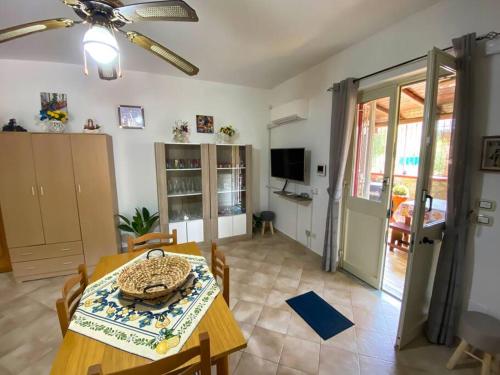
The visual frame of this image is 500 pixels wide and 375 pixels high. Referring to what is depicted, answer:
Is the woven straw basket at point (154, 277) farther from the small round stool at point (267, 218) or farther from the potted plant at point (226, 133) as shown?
the small round stool at point (267, 218)

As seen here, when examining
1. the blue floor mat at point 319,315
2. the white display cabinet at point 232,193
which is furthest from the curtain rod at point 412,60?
the blue floor mat at point 319,315

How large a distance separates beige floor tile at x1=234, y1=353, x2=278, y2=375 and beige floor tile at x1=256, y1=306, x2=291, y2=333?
316 millimetres

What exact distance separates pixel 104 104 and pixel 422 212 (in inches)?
152

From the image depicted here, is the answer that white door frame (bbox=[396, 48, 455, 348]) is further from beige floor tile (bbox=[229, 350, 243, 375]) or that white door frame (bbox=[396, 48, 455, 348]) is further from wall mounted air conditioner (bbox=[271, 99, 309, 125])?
wall mounted air conditioner (bbox=[271, 99, 309, 125])

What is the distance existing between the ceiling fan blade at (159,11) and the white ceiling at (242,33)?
709 mm

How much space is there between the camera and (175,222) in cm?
335

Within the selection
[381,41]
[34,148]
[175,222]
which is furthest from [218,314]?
[34,148]

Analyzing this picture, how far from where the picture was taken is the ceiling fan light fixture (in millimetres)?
1201

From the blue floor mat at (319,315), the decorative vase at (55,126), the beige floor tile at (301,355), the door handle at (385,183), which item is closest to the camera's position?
the beige floor tile at (301,355)

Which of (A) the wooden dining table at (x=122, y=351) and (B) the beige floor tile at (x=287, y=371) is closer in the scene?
(A) the wooden dining table at (x=122, y=351)

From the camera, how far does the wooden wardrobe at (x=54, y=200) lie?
255 cm

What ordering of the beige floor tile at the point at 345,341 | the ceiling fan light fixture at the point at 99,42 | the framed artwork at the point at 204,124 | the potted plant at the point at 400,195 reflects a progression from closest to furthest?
1. the ceiling fan light fixture at the point at 99,42
2. the beige floor tile at the point at 345,341
3. the framed artwork at the point at 204,124
4. the potted plant at the point at 400,195

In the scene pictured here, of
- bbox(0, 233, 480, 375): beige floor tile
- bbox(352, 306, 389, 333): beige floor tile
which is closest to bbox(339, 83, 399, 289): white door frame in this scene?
bbox(0, 233, 480, 375): beige floor tile

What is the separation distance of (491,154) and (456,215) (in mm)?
468
